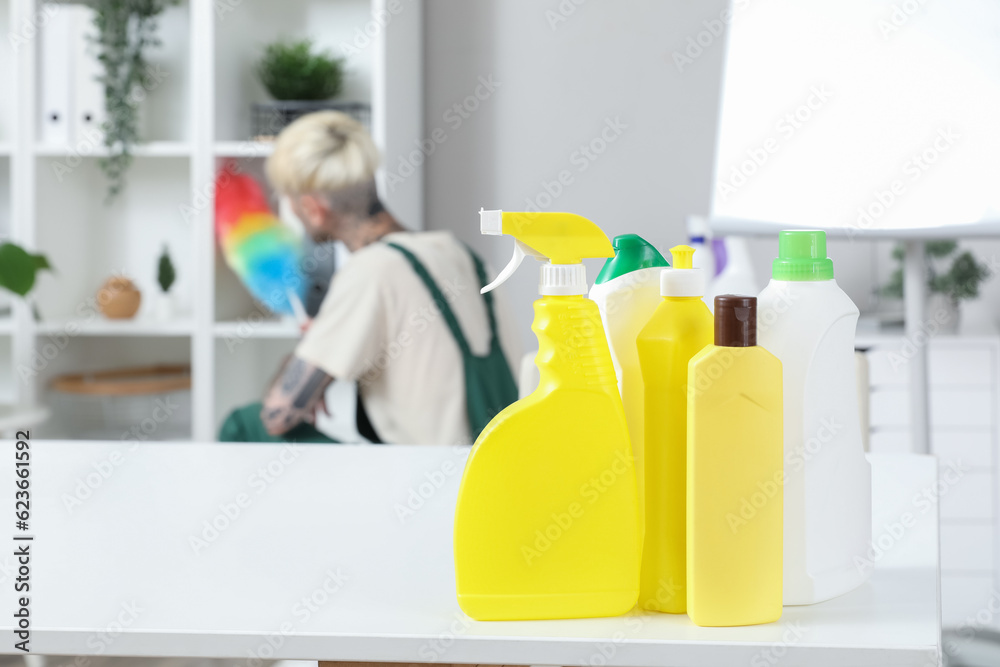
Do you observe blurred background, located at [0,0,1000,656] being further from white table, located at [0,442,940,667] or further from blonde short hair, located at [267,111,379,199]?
white table, located at [0,442,940,667]

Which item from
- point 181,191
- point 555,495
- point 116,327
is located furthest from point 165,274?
A: point 555,495

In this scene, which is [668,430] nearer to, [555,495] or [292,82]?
[555,495]

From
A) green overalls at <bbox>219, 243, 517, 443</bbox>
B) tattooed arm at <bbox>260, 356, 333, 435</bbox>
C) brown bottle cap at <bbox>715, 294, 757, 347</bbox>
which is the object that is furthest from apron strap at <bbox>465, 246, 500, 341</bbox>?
brown bottle cap at <bbox>715, 294, 757, 347</bbox>

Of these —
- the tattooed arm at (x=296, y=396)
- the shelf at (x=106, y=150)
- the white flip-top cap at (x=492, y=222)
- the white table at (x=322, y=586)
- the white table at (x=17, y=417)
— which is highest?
the shelf at (x=106, y=150)

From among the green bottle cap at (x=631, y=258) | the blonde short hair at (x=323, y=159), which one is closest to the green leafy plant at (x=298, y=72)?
the blonde short hair at (x=323, y=159)

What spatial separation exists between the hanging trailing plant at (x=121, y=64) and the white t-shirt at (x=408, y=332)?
1055 mm

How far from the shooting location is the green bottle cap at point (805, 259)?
51 cm

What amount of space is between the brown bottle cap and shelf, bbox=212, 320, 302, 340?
197cm

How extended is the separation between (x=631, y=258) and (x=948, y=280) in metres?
1.94

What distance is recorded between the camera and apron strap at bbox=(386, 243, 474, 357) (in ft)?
5.33

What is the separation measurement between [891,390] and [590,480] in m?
1.74

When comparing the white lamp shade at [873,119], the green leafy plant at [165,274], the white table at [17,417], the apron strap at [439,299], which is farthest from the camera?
the green leafy plant at [165,274]

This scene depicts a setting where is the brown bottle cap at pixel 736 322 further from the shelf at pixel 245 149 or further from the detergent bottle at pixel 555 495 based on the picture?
the shelf at pixel 245 149

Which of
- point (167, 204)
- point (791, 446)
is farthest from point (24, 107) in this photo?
point (791, 446)
